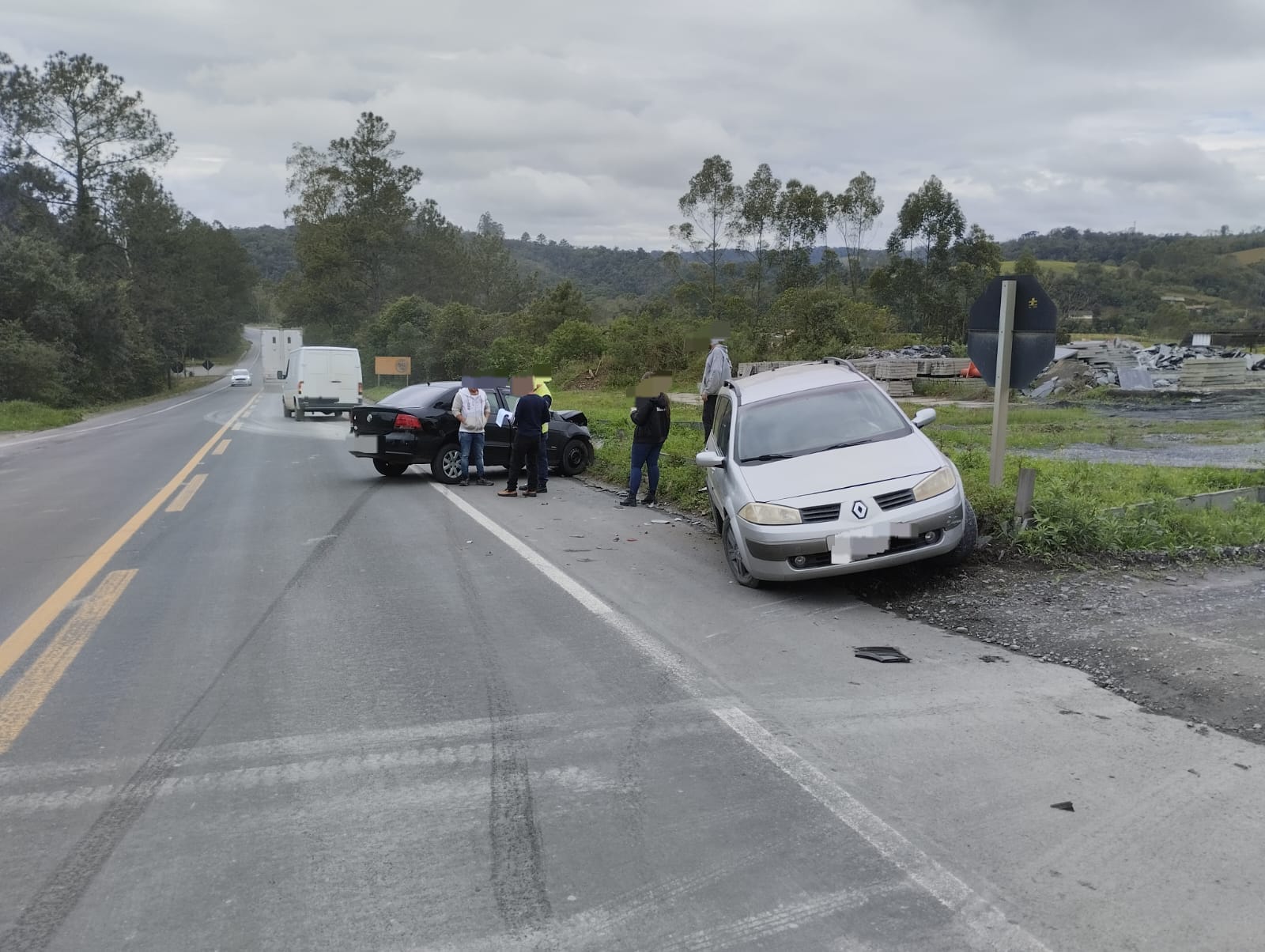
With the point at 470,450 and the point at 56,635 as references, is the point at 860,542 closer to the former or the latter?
the point at 56,635

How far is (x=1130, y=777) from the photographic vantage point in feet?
13.1

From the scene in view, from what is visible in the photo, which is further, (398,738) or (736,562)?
(736,562)

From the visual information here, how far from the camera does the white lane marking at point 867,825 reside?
2.93m

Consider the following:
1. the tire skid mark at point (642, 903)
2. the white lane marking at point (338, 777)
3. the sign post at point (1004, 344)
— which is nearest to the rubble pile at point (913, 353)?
the sign post at point (1004, 344)

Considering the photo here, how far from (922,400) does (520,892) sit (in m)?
26.5

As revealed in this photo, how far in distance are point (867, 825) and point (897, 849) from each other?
0.19 meters

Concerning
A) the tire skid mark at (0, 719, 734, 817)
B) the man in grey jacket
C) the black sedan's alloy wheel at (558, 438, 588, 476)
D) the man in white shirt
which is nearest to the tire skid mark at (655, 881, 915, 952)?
the tire skid mark at (0, 719, 734, 817)

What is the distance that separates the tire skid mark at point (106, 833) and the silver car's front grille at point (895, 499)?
14.4ft

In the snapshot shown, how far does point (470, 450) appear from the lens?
47.1 ft

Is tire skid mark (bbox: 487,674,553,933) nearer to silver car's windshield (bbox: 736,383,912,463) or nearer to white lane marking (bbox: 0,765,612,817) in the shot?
white lane marking (bbox: 0,765,612,817)

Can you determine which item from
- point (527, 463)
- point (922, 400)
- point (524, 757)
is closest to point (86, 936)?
point (524, 757)

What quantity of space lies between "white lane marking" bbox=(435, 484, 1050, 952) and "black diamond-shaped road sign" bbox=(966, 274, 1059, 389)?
14.2 feet

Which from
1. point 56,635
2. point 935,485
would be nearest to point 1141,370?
point 935,485

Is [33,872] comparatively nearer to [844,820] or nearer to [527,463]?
[844,820]
